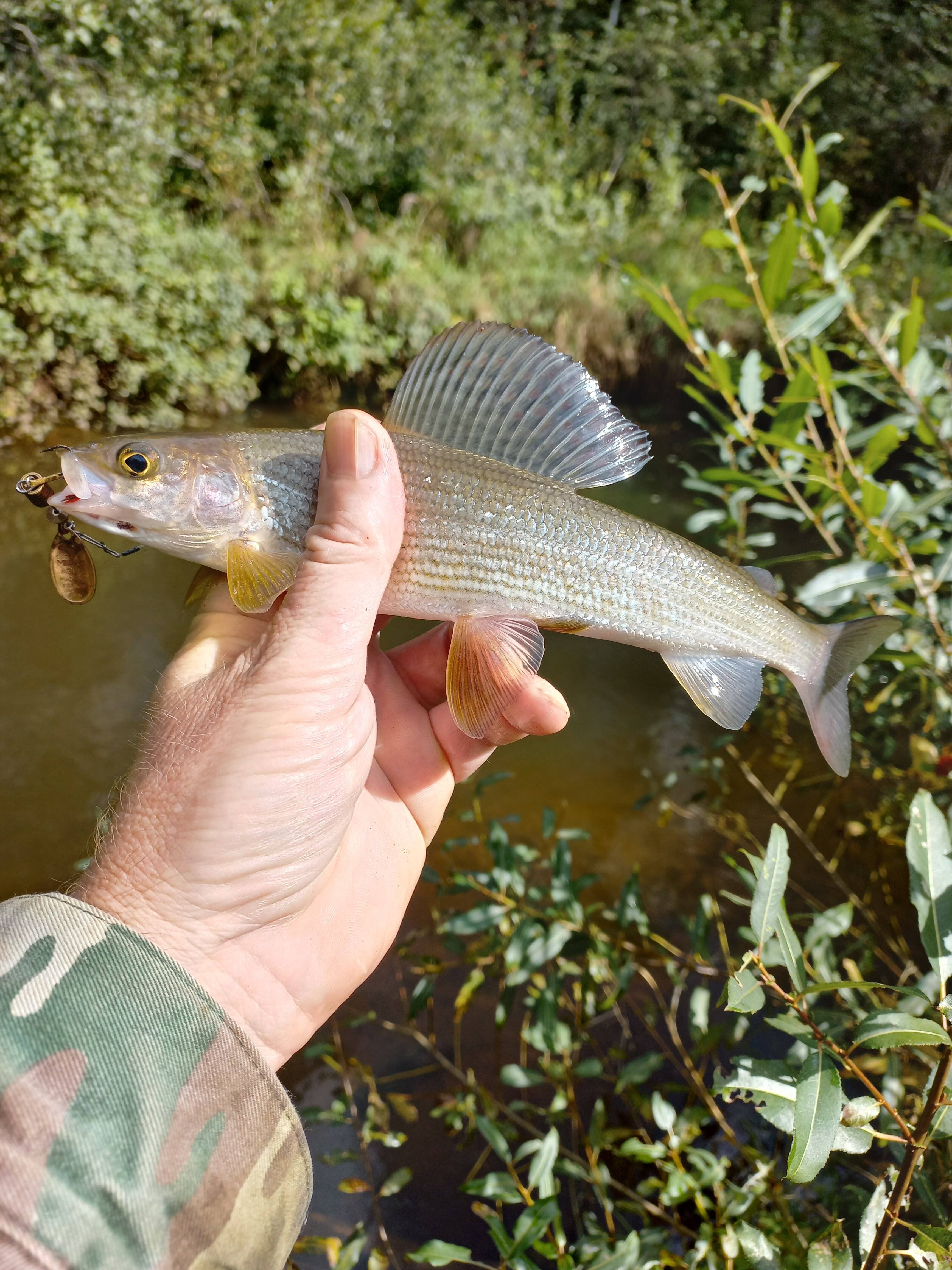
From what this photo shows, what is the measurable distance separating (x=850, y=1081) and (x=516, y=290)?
9803 millimetres

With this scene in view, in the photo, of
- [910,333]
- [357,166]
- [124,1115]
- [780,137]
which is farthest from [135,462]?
[357,166]

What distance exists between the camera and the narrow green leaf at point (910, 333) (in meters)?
2.31

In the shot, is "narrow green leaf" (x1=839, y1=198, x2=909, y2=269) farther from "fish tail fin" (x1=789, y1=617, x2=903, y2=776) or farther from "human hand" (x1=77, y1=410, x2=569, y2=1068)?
"human hand" (x1=77, y1=410, x2=569, y2=1068)

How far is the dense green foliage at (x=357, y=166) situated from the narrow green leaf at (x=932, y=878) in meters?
4.10

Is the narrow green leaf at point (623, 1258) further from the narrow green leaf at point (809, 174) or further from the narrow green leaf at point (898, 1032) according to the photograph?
the narrow green leaf at point (809, 174)

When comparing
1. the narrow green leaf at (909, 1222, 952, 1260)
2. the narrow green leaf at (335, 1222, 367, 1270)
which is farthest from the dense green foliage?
the narrow green leaf at (335, 1222, 367, 1270)

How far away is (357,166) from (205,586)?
11.5 meters

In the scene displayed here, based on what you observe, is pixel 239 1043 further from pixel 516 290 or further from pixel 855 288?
pixel 516 290

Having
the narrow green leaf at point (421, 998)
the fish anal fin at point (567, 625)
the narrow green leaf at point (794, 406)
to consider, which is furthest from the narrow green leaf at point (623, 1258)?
the narrow green leaf at point (794, 406)

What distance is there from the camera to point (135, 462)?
179cm

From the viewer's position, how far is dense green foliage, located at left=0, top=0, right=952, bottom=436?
673cm

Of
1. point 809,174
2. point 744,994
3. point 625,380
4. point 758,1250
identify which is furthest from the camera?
point 625,380

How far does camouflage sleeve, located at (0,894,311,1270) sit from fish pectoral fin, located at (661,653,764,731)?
131 cm

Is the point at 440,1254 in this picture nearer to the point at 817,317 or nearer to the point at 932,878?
the point at 932,878
